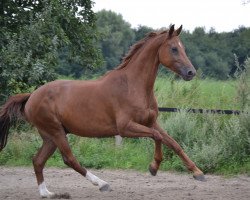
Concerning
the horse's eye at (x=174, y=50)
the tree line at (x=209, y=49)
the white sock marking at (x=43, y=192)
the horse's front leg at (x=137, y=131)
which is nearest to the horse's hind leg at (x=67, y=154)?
the white sock marking at (x=43, y=192)

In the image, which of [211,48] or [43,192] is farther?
[211,48]

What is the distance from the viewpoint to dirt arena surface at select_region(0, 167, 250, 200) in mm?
6852

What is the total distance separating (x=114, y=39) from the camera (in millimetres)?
45188

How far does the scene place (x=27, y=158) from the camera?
10547 mm

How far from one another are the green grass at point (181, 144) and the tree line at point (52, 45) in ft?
4.49

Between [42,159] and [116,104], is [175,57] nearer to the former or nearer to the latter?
[116,104]

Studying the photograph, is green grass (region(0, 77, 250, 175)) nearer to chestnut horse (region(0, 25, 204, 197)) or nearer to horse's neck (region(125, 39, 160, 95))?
chestnut horse (region(0, 25, 204, 197))

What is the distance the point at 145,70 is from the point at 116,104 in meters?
0.58

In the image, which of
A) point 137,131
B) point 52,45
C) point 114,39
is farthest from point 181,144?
point 114,39

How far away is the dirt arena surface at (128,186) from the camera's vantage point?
6852 mm

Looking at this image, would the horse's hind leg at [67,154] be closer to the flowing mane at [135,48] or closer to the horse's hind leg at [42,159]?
the horse's hind leg at [42,159]

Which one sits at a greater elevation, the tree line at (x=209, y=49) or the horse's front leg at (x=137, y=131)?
the tree line at (x=209, y=49)

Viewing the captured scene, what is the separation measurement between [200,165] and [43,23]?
5.49 metres

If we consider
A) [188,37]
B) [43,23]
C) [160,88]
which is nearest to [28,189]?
[43,23]
